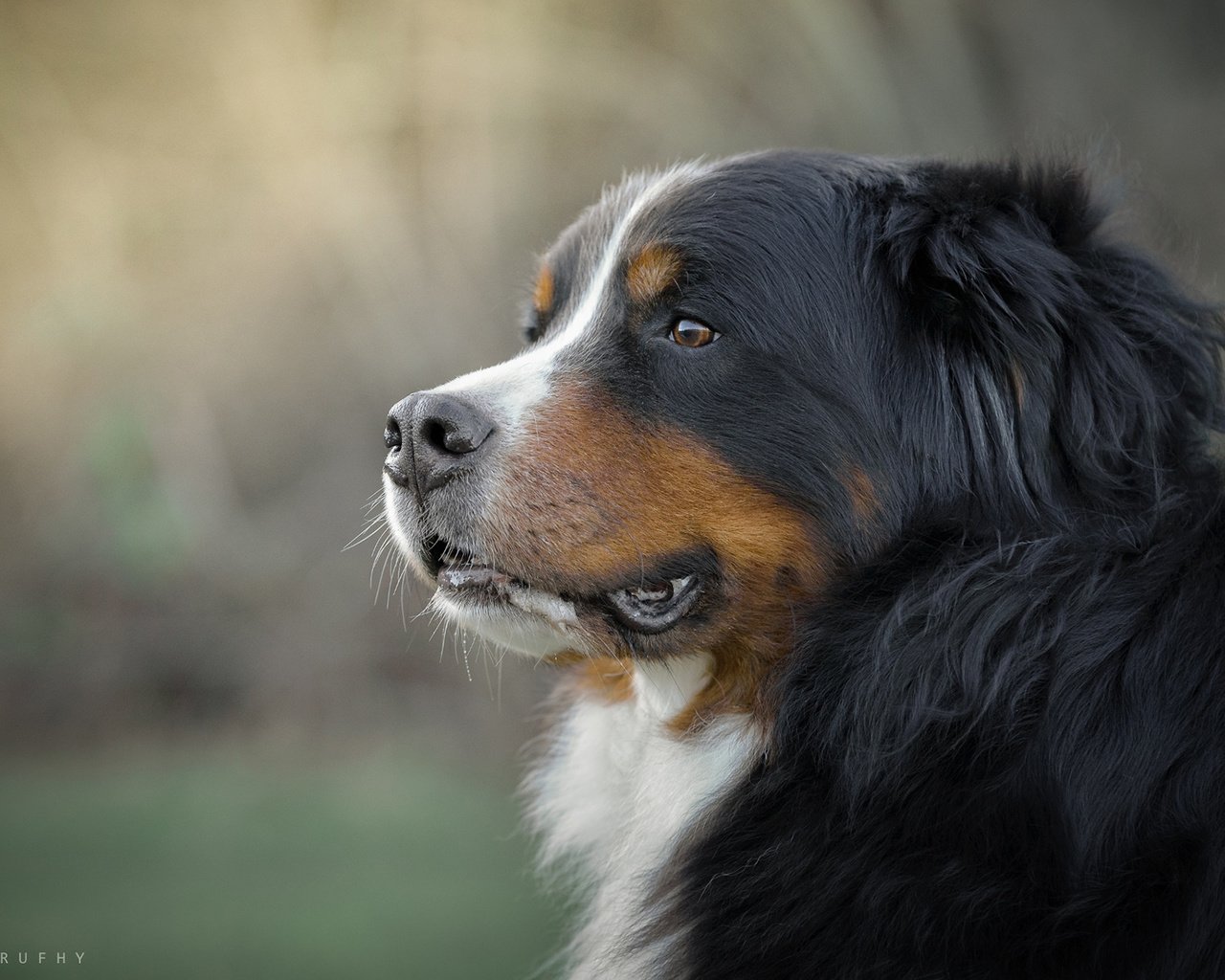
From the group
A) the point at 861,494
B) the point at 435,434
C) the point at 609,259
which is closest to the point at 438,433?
the point at 435,434

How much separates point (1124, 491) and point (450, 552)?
141 cm

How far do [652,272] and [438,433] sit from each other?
607 mm

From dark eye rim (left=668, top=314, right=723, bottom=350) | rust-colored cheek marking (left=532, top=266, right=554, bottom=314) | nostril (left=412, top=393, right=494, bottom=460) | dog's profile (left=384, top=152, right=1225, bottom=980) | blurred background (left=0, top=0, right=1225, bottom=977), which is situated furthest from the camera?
blurred background (left=0, top=0, right=1225, bottom=977)

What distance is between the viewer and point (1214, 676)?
221 centimetres

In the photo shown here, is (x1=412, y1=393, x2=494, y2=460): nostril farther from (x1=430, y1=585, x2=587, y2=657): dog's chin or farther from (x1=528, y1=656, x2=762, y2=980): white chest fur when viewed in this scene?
(x1=528, y1=656, x2=762, y2=980): white chest fur

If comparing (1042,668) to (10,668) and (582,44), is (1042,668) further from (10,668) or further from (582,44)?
(10,668)

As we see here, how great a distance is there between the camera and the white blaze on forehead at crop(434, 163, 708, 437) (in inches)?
101

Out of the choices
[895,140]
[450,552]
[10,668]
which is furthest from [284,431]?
[450,552]

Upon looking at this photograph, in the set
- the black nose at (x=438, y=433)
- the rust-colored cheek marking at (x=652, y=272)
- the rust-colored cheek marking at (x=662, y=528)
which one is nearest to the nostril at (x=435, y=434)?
the black nose at (x=438, y=433)

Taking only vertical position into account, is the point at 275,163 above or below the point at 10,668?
above

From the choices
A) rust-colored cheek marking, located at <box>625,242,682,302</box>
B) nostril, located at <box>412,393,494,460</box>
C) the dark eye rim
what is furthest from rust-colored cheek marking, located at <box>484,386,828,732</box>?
rust-colored cheek marking, located at <box>625,242,682,302</box>

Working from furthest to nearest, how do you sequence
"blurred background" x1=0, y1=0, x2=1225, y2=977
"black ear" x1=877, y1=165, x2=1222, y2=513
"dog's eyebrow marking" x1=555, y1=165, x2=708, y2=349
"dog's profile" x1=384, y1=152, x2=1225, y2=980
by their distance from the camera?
"blurred background" x1=0, y1=0, x2=1225, y2=977, "dog's eyebrow marking" x1=555, y1=165, x2=708, y2=349, "black ear" x1=877, y1=165, x2=1222, y2=513, "dog's profile" x1=384, y1=152, x2=1225, y2=980

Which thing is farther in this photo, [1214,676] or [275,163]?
[275,163]

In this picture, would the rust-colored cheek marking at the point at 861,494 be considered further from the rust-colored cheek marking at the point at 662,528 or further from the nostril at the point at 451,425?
the nostril at the point at 451,425
